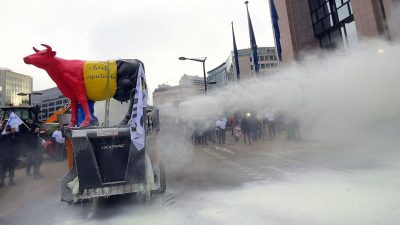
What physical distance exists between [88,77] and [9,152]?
5.26 m

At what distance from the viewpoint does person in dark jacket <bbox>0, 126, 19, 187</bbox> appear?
8125mm

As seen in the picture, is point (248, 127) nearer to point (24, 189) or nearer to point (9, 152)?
point (24, 189)

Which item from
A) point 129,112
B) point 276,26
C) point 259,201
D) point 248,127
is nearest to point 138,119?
point 129,112

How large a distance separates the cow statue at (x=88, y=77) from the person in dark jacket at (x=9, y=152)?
440cm

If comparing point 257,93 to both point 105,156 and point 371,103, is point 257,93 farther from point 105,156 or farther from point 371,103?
point 105,156

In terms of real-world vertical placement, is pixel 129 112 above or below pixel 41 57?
below

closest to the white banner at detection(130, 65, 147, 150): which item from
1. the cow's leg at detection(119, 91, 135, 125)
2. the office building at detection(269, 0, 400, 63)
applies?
the cow's leg at detection(119, 91, 135, 125)

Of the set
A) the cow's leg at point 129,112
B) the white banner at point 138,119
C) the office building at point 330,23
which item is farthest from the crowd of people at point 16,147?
the office building at point 330,23

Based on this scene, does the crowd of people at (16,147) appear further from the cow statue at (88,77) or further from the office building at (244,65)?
the office building at (244,65)

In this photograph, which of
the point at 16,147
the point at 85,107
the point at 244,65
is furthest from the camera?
the point at 244,65

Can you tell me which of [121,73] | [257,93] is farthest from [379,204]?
[257,93]

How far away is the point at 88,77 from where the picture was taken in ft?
16.8

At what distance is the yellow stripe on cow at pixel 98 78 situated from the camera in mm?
5117

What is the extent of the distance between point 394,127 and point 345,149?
3.05 metres
